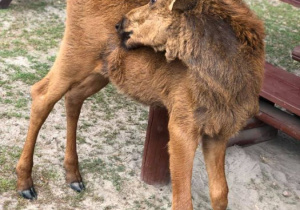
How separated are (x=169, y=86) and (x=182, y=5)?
0.58 meters

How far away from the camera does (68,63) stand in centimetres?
420

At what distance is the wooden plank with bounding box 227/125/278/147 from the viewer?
5773 millimetres

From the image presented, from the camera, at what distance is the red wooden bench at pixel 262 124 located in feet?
15.3

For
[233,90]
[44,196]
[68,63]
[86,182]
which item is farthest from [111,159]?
[233,90]

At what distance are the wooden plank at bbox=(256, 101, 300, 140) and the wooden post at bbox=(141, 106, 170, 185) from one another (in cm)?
123

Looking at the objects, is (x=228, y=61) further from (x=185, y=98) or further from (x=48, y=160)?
(x=48, y=160)

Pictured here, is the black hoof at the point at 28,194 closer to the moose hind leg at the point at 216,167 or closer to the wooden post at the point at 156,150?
the wooden post at the point at 156,150

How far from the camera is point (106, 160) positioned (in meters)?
5.11

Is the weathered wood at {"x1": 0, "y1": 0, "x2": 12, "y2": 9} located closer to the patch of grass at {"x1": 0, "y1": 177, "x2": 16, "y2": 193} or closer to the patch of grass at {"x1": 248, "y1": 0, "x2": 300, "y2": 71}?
the patch of grass at {"x1": 248, "y1": 0, "x2": 300, "y2": 71}

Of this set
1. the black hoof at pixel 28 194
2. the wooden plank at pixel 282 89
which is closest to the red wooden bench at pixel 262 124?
the wooden plank at pixel 282 89

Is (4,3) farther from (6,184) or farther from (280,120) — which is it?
(280,120)

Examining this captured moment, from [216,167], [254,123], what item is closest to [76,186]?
[216,167]

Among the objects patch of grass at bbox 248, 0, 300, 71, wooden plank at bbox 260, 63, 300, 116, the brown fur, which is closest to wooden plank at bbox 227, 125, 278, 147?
wooden plank at bbox 260, 63, 300, 116

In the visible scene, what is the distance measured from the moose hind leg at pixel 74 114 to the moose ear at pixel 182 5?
3.94ft
